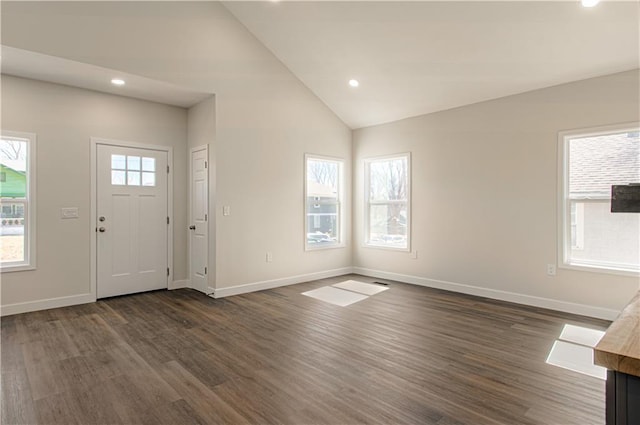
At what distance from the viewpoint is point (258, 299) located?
4.75m

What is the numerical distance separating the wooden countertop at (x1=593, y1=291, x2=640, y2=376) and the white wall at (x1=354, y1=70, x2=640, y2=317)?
3664mm

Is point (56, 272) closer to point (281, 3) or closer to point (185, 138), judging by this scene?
point (185, 138)

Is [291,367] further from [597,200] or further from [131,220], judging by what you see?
[597,200]

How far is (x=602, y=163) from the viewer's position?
3979mm

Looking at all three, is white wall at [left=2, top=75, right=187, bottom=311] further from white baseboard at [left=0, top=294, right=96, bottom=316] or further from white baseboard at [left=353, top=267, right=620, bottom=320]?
white baseboard at [left=353, top=267, right=620, bottom=320]

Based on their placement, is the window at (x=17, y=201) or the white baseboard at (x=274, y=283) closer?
the window at (x=17, y=201)

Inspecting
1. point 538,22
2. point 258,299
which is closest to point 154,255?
point 258,299

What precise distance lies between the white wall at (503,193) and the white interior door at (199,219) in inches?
118

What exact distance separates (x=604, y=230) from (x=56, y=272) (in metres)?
A: 6.47

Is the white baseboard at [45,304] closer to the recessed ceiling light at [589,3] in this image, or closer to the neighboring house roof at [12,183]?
the neighboring house roof at [12,183]

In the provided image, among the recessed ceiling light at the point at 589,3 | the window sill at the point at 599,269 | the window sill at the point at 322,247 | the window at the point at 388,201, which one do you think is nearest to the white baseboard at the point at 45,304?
the window sill at the point at 322,247

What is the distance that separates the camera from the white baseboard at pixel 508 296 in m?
3.96

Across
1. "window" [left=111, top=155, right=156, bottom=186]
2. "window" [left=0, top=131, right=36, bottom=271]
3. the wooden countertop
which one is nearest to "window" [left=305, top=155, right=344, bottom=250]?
"window" [left=111, top=155, right=156, bottom=186]

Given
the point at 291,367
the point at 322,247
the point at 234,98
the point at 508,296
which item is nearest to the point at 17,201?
the point at 234,98
